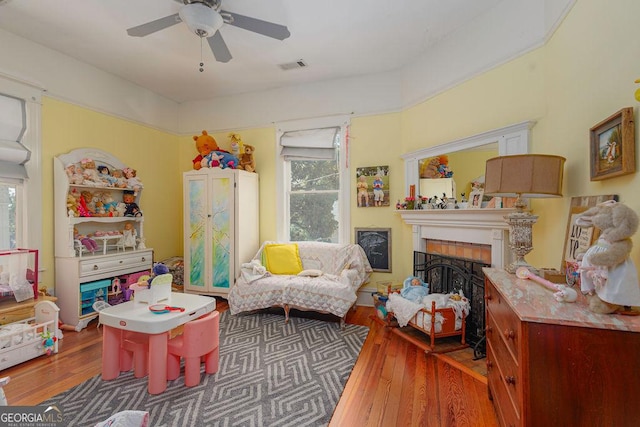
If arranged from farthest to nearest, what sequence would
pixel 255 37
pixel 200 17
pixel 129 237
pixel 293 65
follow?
pixel 129 237 → pixel 293 65 → pixel 255 37 → pixel 200 17

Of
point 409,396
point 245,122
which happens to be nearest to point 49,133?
point 245,122

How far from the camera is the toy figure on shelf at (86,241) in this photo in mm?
3216

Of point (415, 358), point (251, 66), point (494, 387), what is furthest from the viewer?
point (251, 66)

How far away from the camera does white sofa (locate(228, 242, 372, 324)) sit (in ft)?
10.1

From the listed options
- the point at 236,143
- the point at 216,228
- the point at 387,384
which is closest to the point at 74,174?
the point at 216,228

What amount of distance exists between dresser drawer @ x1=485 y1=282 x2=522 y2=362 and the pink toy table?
1937 millimetres

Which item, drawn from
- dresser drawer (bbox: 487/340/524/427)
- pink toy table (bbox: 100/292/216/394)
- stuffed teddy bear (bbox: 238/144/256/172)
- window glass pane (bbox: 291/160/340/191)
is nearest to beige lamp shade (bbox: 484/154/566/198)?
dresser drawer (bbox: 487/340/524/427)

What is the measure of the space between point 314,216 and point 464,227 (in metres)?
1.95

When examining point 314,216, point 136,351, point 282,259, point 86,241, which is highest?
point 314,216

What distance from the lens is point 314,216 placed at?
4109mm

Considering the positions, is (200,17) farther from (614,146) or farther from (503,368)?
(503,368)

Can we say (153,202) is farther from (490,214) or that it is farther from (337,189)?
(490,214)

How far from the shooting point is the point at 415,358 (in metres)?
2.41

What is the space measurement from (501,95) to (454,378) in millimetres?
2305
